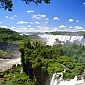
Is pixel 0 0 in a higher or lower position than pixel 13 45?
higher

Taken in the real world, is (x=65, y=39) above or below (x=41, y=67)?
below

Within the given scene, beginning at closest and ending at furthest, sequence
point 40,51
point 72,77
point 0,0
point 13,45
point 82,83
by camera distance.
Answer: point 0,0 → point 82,83 → point 72,77 → point 40,51 → point 13,45

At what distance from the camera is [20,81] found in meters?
35.9

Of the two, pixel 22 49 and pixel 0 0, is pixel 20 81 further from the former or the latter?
pixel 0 0

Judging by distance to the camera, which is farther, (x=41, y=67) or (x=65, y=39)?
(x=65, y=39)

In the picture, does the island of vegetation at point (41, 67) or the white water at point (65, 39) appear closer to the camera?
the island of vegetation at point (41, 67)

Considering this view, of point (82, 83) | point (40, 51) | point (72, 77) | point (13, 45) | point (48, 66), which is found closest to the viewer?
point (82, 83)

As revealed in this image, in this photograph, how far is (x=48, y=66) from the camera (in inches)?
1388

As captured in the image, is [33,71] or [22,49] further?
[22,49]

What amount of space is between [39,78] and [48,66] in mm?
2166

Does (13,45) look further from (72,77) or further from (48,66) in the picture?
(72,77)

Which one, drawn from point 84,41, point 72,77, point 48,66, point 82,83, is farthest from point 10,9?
point 84,41

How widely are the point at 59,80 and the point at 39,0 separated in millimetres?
19309

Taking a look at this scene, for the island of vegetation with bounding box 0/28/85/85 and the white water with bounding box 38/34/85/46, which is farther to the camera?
the white water with bounding box 38/34/85/46
